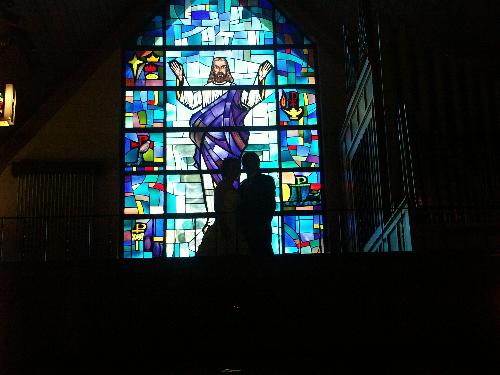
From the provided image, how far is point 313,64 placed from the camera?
13.3 meters

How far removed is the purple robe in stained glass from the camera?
41.7ft

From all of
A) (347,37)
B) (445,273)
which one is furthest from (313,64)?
(445,273)

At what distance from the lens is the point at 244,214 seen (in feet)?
26.7

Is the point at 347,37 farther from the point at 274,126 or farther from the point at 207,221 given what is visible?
the point at 207,221

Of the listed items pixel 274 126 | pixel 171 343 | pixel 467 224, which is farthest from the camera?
pixel 274 126

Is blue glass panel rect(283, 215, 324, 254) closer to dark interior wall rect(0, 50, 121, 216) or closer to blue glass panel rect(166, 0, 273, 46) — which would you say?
dark interior wall rect(0, 50, 121, 216)

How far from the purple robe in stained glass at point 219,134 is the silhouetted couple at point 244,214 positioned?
169 inches

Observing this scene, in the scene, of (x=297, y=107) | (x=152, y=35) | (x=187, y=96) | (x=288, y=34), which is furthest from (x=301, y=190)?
(x=152, y=35)

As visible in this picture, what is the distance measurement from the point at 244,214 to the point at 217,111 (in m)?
5.00

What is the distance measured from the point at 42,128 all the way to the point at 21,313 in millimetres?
5411

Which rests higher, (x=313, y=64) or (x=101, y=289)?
(x=313, y=64)

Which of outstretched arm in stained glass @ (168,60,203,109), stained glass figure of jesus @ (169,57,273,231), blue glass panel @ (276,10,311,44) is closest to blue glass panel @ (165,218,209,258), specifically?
stained glass figure of jesus @ (169,57,273,231)

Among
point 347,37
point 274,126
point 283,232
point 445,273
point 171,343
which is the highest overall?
point 347,37

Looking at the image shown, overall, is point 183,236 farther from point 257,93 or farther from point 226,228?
point 226,228
